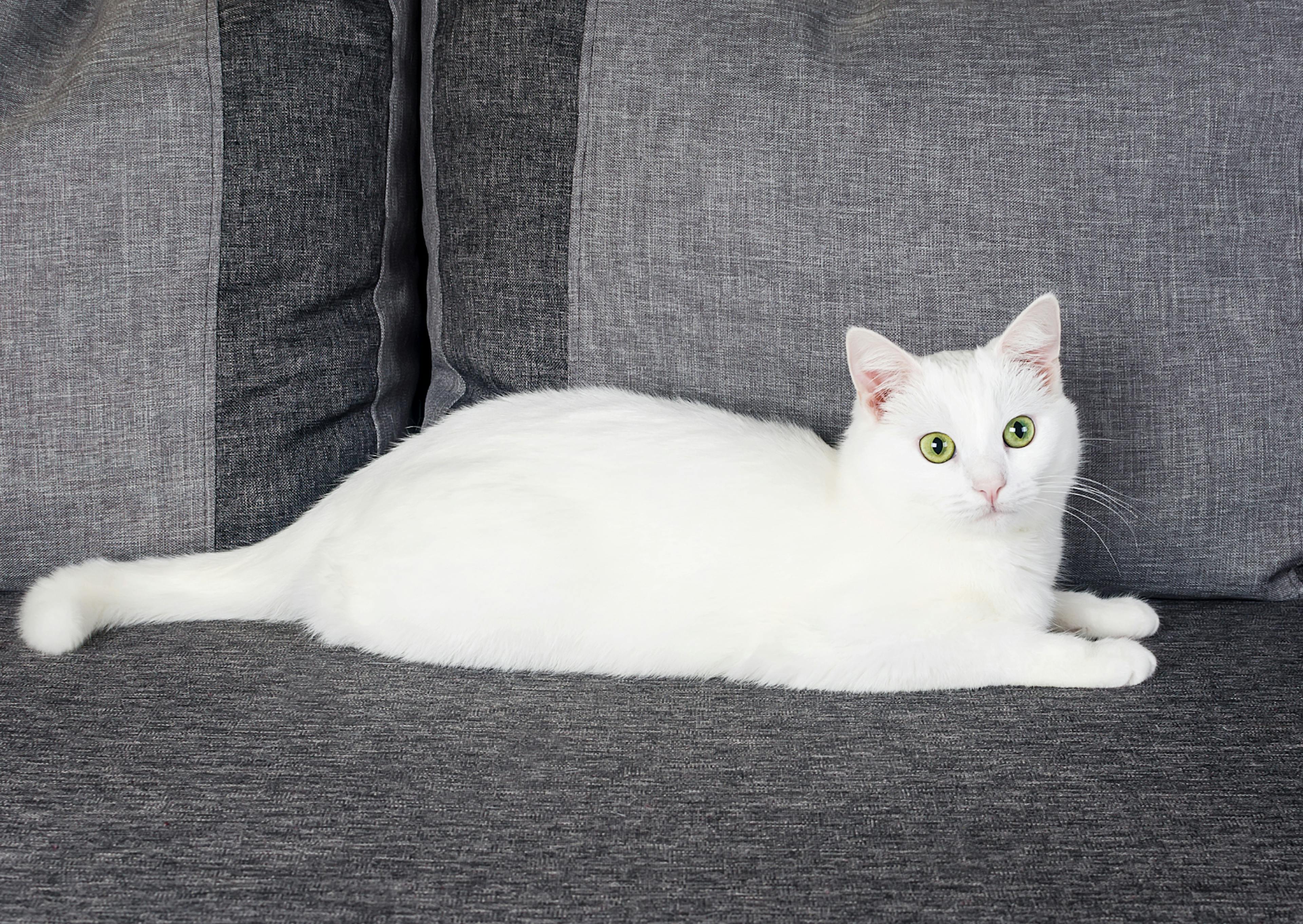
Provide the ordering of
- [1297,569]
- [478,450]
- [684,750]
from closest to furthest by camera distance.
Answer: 1. [684,750]
2. [478,450]
3. [1297,569]

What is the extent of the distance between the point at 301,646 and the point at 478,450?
12.8 inches

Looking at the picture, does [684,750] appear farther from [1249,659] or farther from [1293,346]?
[1293,346]

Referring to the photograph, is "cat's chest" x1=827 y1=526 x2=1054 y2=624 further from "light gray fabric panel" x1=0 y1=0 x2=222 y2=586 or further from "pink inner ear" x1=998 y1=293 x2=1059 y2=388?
"light gray fabric panel" x1=0 y1=0 x2=222 y2=586

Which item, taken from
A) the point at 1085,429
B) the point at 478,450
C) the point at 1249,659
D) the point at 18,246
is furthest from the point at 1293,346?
the point at 18,246

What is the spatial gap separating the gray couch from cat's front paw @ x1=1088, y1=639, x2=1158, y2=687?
4cm

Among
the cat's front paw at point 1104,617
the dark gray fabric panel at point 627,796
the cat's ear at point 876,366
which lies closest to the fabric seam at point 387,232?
the dark gray fabric panel at point 627,796

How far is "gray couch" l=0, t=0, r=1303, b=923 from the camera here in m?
1.31

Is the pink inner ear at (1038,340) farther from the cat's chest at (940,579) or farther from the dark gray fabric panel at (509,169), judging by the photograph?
the dark gray fabric panel at (509,169)

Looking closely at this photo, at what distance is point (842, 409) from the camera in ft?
4.71

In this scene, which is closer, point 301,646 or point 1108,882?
point 1108,882

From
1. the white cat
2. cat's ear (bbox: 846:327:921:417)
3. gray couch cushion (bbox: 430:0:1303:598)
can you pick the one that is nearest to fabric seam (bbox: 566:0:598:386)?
gray couch cushion (bbox: 430:0:1303:598)

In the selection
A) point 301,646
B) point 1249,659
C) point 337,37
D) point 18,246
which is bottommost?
point 301,646

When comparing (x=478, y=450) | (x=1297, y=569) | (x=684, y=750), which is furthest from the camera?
(x=1297, y=569)

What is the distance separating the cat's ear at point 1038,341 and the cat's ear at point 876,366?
106mm
